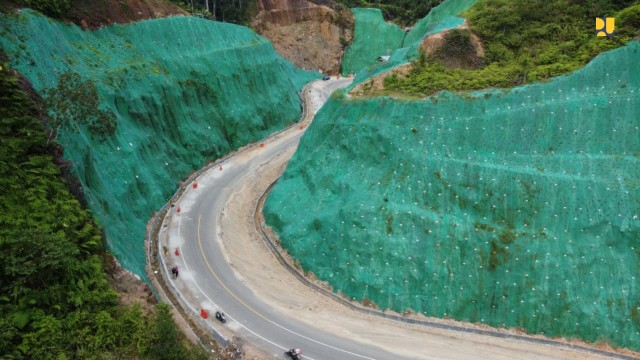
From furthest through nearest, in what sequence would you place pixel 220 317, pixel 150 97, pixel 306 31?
pixel 306 31 → pixel 150 97 → pixel 220 317

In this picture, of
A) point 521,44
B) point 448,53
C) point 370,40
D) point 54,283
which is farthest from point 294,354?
point 370,40

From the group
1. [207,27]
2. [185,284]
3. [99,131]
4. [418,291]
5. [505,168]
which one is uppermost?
[207,27]

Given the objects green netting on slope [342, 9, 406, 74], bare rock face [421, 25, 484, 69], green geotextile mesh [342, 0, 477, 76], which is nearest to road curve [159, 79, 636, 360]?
bare rock face [421, 25, 484, 69]

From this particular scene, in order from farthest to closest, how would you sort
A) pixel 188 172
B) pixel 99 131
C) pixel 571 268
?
pixel 188 172 < pixel 99 131 < pixel 571 268

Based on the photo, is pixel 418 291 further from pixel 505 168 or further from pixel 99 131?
pixel 99 131

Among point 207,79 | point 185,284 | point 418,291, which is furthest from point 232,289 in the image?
point 207,79

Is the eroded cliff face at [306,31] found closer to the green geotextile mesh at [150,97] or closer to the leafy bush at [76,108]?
the green geotextile mesh at [150,97]

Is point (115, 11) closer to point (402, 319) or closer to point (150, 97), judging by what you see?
point (150, 97)
